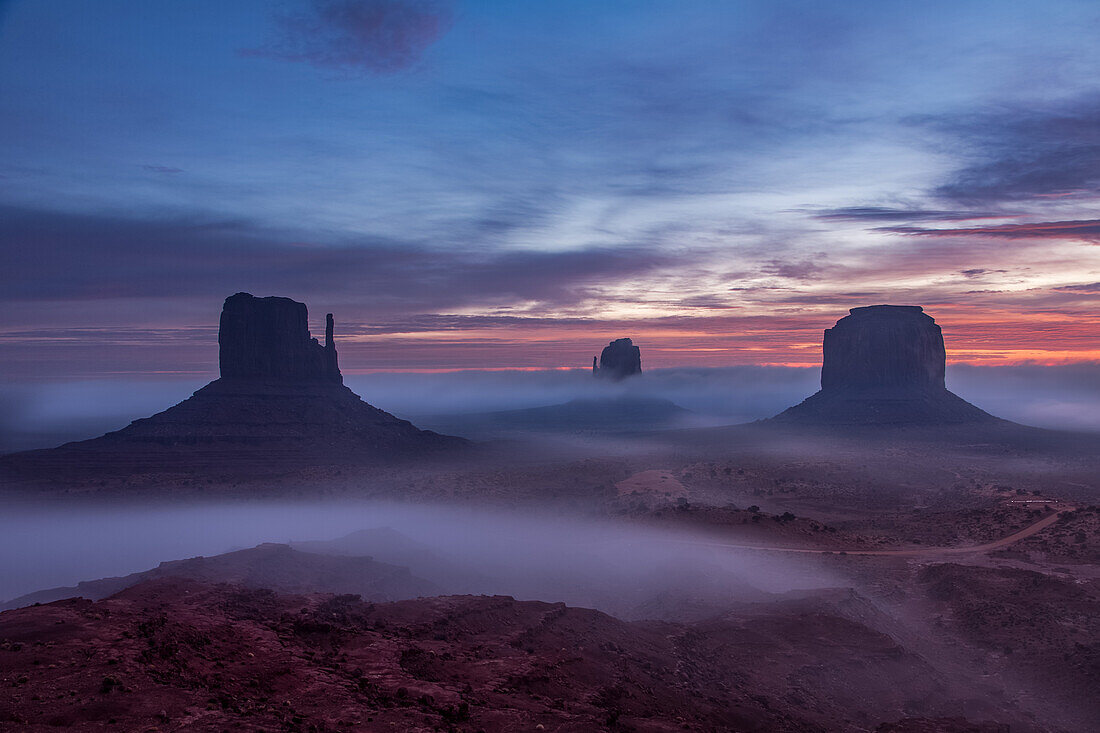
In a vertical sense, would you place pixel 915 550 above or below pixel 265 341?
below

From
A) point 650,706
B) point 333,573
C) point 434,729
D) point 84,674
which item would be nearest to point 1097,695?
point 650,706

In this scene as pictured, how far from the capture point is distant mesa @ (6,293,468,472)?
11831cm

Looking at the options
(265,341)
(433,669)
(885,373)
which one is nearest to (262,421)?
(265,341)

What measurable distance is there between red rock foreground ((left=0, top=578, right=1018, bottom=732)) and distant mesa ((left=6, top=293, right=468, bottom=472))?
97.3 meters

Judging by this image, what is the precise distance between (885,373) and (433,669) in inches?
7330

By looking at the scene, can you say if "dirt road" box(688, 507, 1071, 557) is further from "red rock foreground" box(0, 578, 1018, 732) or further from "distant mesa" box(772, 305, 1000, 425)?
"distant mesa" box(772, 305, 1000, 425)

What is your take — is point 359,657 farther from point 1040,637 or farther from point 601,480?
point 601,480

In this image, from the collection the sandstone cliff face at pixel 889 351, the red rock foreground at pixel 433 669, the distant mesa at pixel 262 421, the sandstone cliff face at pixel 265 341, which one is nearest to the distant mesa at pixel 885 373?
the sandstone cliff face at pixel 889 351

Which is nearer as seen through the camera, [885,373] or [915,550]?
[915,550]

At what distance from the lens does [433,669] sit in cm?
2275

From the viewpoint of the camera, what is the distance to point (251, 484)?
106 meters


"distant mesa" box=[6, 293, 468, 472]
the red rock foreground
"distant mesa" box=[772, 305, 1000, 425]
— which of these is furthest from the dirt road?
"distant mesa" box=[772, 305, 1000, 425]

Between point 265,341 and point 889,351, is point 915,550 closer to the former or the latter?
point 265,341

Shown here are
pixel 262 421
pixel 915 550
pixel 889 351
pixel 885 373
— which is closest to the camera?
pixel 915 550
